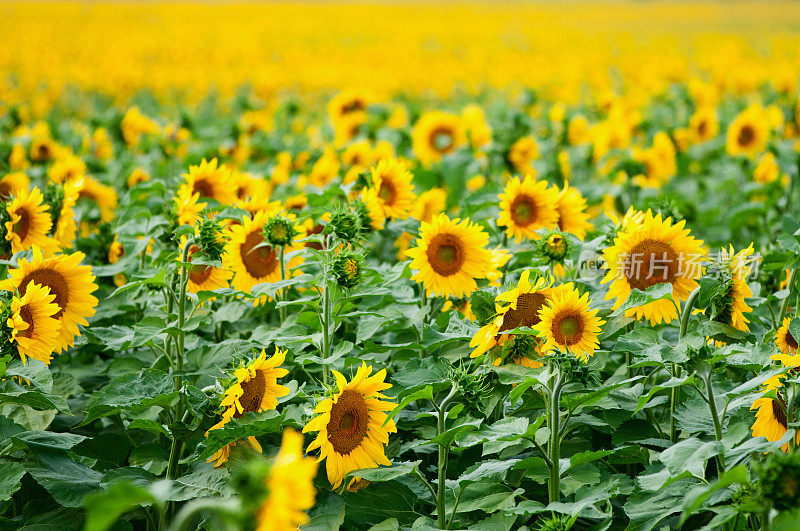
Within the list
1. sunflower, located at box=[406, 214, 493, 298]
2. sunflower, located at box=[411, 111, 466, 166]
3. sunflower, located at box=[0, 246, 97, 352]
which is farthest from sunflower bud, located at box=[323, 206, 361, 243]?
sunflower, located at box=[411, 111, 466, 166]

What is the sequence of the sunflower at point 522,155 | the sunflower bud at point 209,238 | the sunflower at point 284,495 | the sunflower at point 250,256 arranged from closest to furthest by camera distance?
the sunflower at point 284,495 → the sunflower bud at point 209,238 → the sunflower at point 250,256 → the sunflower at point 522,155

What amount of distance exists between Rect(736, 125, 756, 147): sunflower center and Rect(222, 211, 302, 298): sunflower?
3085mm

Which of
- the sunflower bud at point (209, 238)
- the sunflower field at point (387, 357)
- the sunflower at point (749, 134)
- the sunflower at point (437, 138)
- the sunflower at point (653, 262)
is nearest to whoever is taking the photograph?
the sunflower field at point (387, 357)

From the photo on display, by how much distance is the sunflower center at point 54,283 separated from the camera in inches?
76.9

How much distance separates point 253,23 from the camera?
1819 centimetres

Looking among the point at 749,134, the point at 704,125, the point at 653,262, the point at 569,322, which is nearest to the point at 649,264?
the point at 653,262

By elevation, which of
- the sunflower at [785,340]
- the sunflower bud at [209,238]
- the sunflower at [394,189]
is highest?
the sunflower at [394,189]

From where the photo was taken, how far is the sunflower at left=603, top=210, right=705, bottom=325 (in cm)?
191

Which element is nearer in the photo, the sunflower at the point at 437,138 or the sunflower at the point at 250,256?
the sunflower at the point at 250,256

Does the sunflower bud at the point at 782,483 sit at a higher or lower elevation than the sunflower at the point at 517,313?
lower

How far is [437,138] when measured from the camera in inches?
166

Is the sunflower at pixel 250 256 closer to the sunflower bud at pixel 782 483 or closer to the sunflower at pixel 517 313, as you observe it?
the sunflower at pixel 517 313

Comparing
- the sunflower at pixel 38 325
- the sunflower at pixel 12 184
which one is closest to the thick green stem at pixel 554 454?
the sunflower at pixel 38 325

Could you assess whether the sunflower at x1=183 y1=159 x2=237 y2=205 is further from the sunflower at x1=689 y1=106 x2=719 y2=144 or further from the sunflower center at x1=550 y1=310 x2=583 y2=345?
the sunflower at x1=689 y1=106 x2=719 y2=144
